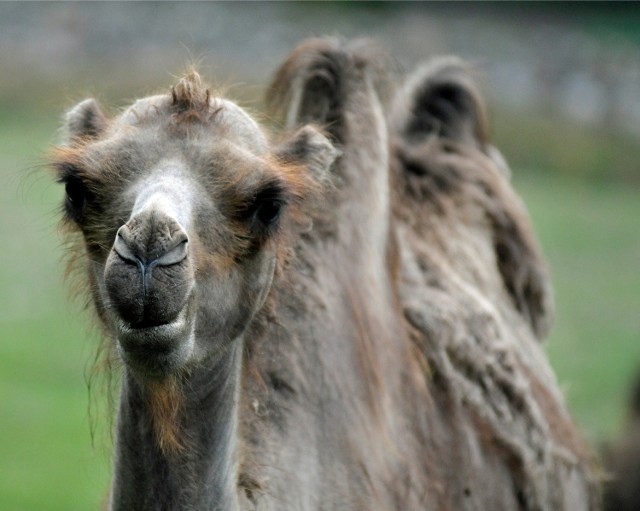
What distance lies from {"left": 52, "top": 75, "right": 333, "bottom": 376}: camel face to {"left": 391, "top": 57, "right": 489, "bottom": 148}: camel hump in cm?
274

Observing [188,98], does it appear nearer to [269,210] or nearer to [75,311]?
[269,210]

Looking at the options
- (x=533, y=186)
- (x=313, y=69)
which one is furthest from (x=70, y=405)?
(x=533, y=186)

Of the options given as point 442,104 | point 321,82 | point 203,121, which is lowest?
point 203,121

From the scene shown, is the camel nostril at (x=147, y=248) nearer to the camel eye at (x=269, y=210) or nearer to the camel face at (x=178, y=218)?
the camel face at (x=178, y=218)

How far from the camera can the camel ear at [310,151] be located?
14.6 feet

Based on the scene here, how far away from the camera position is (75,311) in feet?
16.2

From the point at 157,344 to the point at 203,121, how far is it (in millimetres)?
747

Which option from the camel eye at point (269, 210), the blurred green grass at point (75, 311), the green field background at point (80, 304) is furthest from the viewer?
the blurred green grass at point (75, 311)

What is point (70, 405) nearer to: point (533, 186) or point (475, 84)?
point (475, 84)

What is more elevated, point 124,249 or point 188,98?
point 188,98

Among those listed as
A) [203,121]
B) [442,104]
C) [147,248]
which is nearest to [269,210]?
[203,121]

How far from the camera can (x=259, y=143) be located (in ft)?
13.8

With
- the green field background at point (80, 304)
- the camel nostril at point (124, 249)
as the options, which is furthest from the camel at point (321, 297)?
the green field background at point (80, 304)

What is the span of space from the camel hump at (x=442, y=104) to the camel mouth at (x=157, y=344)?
3.43m
